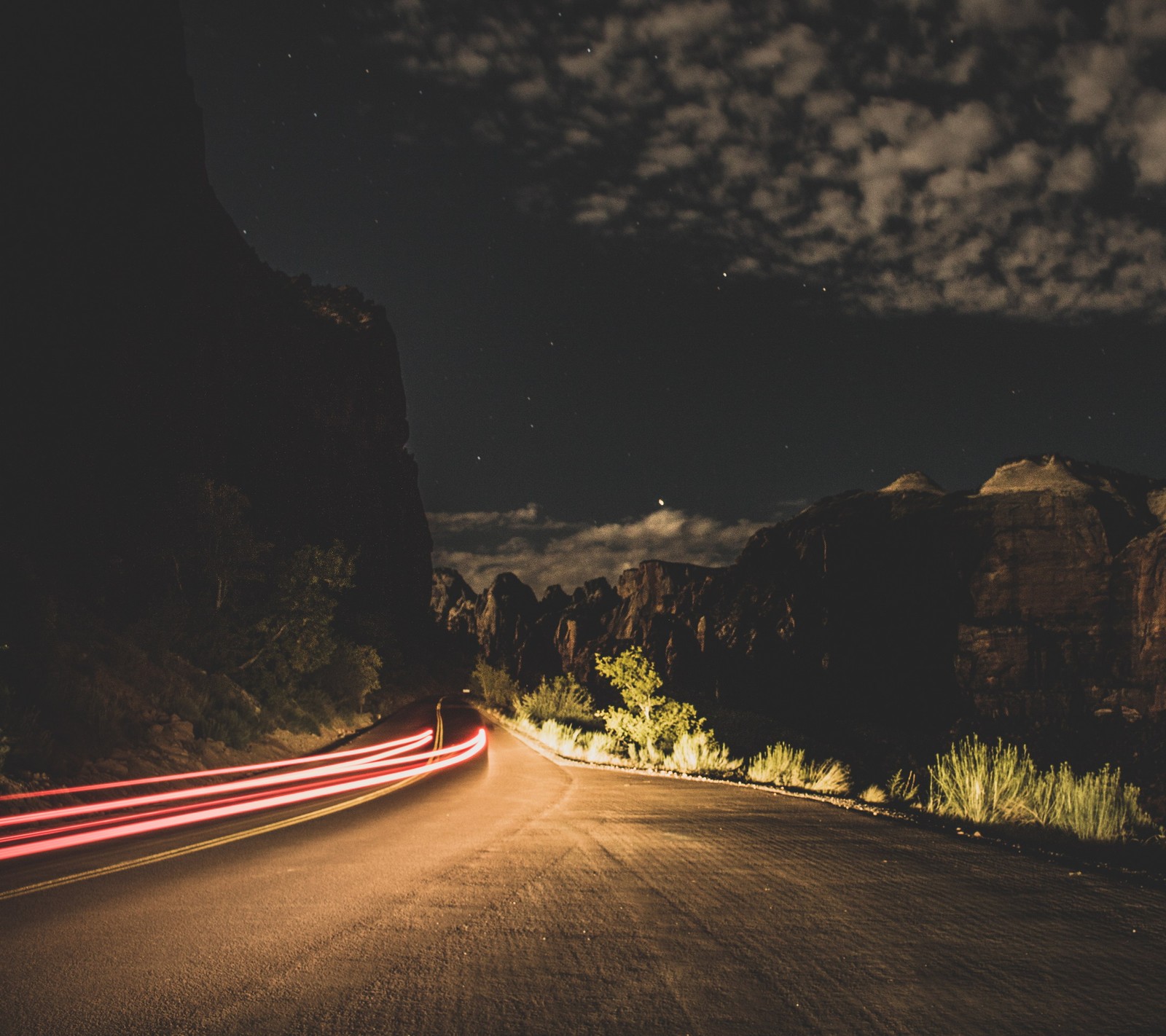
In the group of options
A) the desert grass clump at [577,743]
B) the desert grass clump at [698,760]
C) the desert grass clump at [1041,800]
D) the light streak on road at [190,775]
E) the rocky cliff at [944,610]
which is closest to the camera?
the desert grass clump at [1041,800]

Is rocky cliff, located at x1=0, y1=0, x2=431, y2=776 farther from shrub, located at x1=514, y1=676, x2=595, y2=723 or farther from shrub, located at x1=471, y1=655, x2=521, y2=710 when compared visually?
shrub, located at x1=471, y1=655, x2=521, y2=710

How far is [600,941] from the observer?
12.9 feet

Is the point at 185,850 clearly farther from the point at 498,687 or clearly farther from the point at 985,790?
the point at 498,687

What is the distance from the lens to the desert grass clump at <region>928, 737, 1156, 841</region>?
655cm

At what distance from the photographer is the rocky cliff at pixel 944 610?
94.5 m

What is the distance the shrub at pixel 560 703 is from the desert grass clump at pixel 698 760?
17207 mm

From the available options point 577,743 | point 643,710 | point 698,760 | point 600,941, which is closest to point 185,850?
point 600,941

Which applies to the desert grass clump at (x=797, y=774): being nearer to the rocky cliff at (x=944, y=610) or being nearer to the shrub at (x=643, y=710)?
the shrub at (x=643, y=710)

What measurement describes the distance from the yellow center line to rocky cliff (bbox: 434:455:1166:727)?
7691 centimetres

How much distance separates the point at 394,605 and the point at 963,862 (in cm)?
10069

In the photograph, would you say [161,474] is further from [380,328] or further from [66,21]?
[380,328]

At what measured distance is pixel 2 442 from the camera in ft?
91.2

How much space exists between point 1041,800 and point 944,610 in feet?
398

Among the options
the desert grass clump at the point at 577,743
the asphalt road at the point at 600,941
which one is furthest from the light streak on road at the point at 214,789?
the desert grass clump at the point at 577,743
